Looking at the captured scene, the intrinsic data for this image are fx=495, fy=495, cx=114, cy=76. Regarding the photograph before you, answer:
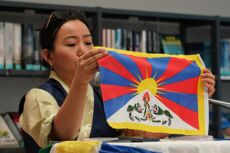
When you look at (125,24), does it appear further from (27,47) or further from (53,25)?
(53,25)

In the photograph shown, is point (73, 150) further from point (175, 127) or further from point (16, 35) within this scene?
point (16, 35)

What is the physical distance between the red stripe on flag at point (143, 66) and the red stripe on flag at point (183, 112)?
0.24 ft

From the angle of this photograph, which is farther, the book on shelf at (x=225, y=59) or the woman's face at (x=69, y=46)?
the book on shelf at (x=225, y=59)

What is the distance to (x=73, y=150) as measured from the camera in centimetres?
103

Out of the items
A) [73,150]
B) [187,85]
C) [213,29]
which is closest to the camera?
[73,150]

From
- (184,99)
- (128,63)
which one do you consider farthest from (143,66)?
(184,99)

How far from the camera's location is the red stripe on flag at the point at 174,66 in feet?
4.64

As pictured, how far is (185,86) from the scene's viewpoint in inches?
56.1

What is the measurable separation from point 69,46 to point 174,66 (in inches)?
13.7

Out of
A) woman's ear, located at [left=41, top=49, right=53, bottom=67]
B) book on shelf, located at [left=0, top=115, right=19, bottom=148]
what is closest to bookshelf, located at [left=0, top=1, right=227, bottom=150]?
book on shelf, located at [left=0, top=115, right=19, bottom=148]

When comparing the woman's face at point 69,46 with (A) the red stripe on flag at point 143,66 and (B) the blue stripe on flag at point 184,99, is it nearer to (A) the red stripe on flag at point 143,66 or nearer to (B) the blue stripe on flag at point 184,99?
(A) the red stripe on flag at point 143,66

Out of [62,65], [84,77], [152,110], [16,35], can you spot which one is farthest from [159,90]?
[16,35]

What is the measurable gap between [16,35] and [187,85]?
1856mm

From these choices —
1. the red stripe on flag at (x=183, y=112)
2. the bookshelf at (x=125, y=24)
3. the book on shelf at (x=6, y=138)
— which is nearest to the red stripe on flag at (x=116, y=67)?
the red stripe on flag at (x=183, y=112)
